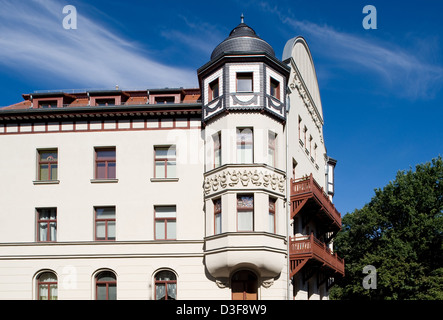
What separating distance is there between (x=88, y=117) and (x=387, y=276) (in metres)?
31.3

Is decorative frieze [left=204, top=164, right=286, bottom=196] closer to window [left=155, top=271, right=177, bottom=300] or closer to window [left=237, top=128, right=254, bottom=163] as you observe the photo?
window [left=237, top=128, right=254, bottom=163]

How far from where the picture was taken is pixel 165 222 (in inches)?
1150

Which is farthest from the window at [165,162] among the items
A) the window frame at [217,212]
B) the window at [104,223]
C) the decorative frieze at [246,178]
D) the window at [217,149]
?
the window at [104,223]

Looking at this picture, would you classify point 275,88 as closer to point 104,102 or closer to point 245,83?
point 245,83

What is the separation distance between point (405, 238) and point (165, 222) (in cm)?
3118

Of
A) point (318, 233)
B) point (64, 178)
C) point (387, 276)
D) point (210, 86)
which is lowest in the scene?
point (387, 276)

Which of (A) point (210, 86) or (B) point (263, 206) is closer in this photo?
(B) point (263, 206)

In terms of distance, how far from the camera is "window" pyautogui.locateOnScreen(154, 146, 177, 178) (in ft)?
97.9

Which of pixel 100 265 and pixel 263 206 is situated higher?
pixel 263 206

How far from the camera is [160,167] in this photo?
2998 centimetres
